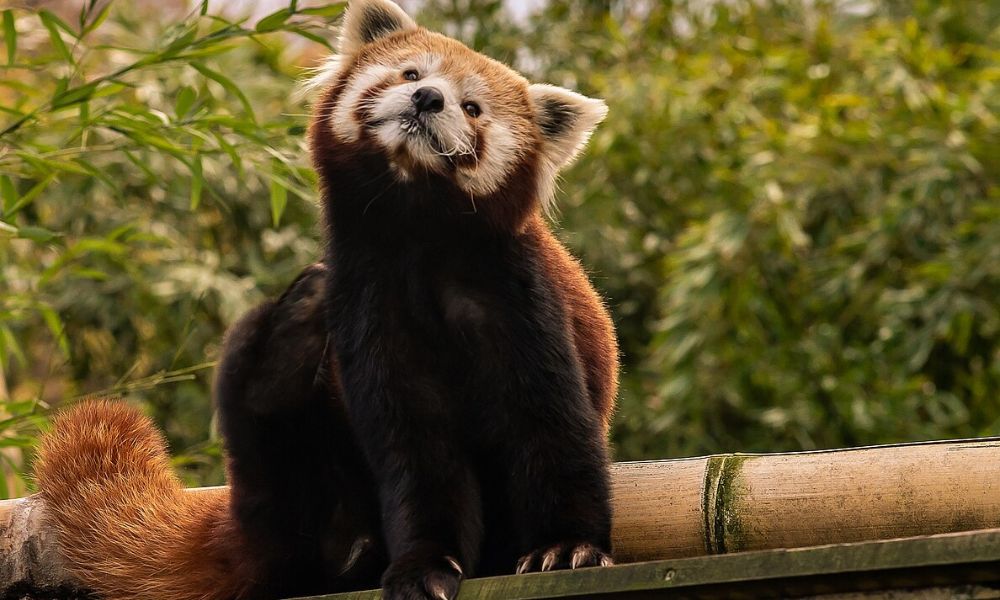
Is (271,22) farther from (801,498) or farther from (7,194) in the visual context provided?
(801,498)

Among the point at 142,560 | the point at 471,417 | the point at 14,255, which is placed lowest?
the point at 14,255

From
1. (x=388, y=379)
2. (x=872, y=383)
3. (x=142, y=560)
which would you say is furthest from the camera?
(x=872, y=383)

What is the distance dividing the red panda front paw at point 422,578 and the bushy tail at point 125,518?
1.46ft

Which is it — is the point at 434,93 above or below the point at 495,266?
above

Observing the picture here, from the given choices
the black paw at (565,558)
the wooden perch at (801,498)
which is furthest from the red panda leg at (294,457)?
the wooden perch at (801,498)

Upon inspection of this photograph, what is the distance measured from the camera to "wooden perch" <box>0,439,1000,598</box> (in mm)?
1918

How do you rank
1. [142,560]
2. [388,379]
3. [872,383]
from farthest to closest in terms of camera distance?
1. [872,383]
2. [142,560]
3. [388,379]

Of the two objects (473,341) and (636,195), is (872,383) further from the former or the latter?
(473,341)

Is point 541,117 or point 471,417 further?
point 541,117

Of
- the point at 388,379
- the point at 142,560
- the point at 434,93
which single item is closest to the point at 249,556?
the point at 142,560

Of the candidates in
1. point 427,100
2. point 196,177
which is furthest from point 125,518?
point 427,100

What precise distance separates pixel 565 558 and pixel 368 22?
1.21m

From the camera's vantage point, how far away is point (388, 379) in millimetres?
2227

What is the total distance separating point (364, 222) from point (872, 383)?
3.91 metres
